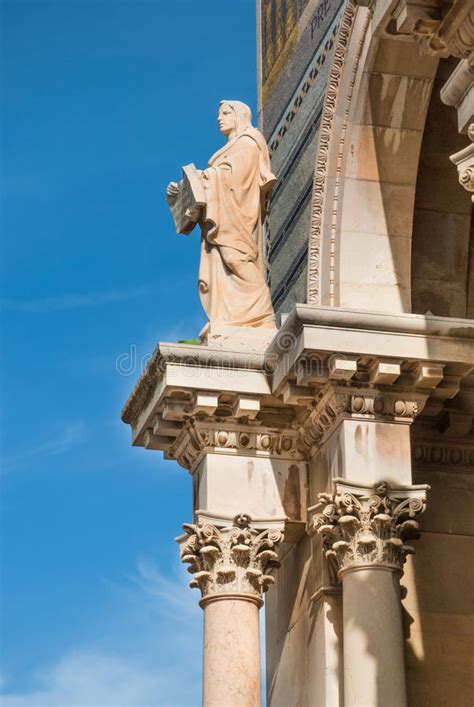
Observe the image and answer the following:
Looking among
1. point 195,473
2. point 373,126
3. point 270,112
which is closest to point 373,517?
point 195,473

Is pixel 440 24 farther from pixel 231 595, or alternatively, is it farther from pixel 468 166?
pixel 231 595

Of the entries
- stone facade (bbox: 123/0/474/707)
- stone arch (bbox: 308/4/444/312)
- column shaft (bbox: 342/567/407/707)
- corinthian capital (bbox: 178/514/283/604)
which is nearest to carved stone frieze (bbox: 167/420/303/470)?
stone facade (bbox: 123/0/474/707)

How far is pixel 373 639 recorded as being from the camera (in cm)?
1338

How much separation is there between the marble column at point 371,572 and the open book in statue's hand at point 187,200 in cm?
312

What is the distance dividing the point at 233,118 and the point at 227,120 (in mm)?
63

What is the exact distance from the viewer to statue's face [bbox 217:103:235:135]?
16094 millimetres

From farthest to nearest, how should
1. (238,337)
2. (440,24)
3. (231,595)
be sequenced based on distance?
(238,337) → (231,595) → (440,24)

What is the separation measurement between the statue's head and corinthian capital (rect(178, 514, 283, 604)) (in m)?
4.02

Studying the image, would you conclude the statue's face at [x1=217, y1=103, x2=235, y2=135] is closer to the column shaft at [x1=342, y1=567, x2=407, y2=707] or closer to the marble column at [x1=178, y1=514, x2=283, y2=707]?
the marble column at [x1=178, y1=514, x2=283, y2=707]

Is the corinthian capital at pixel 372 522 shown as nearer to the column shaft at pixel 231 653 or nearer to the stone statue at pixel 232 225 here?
the column shaft at pixel 231 653

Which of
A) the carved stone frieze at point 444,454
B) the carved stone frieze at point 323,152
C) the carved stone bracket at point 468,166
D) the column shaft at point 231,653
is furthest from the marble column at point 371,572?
the carved stone bracket at point 468,166

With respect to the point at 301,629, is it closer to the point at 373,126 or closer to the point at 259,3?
the point at 373,126

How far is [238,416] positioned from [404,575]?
207 cm

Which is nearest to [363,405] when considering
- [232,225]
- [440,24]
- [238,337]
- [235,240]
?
[238,337]
